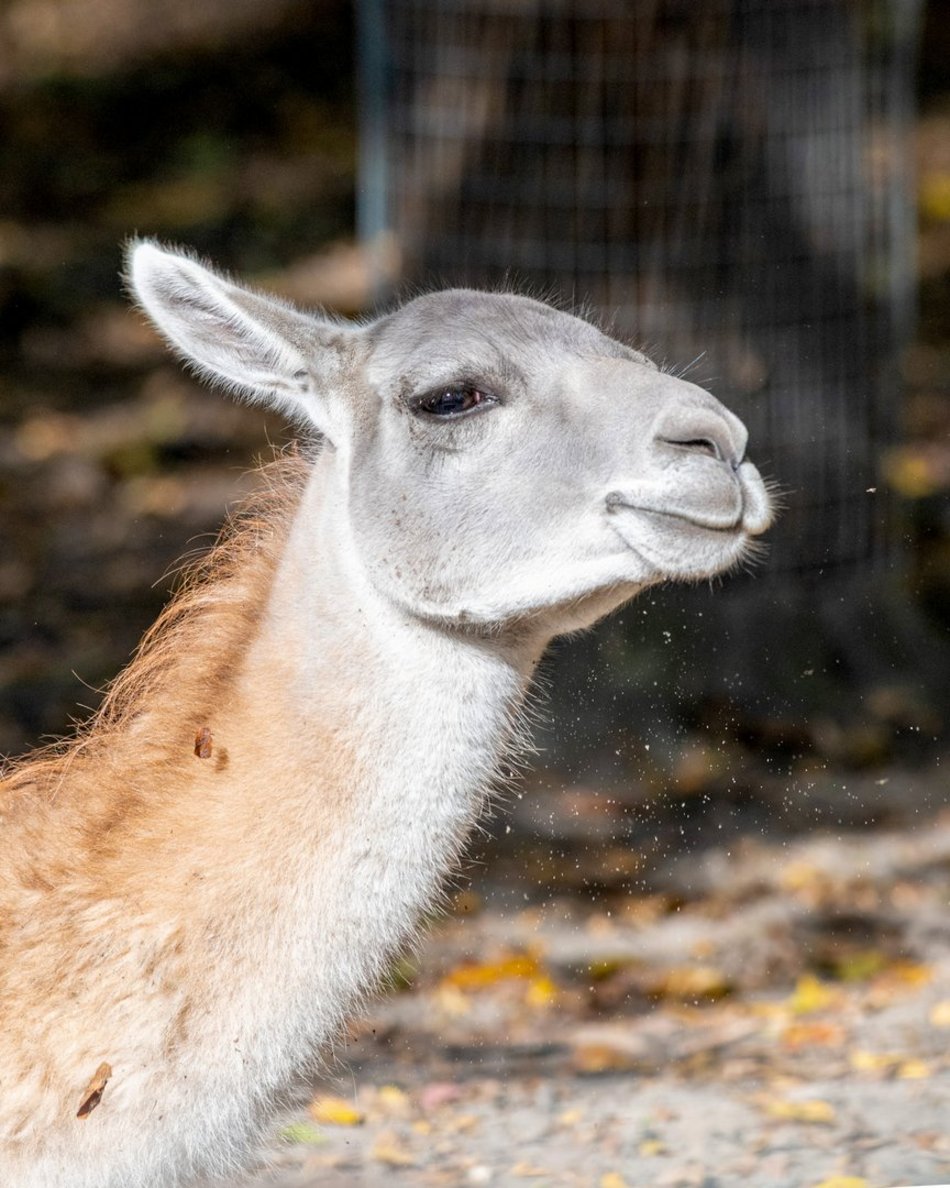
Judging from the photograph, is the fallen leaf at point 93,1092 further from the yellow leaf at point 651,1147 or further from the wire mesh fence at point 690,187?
the wire mesh fence at point 690,187

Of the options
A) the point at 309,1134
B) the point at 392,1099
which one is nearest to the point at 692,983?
the point at 392,1099

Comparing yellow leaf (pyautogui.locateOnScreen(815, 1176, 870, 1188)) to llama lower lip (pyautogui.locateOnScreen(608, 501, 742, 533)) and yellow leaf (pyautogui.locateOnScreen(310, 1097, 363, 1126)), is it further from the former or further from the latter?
llama lower lip (pyautogui.locateOnScreen(608, 501, 742, 533))

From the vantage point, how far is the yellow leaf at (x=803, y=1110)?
5918mm

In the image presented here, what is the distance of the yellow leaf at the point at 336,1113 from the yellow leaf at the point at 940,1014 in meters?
2.27

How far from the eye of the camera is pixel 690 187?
952cm

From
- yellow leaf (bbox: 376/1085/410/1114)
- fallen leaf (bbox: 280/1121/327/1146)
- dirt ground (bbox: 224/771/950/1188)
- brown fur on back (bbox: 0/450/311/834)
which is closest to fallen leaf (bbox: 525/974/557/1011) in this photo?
dirt ground (bbox: 224/771/950/1188)

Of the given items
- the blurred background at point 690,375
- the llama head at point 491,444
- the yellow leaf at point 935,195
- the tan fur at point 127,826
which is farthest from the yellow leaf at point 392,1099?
the yellow leaf at point 935,195

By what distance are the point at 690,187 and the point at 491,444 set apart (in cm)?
571

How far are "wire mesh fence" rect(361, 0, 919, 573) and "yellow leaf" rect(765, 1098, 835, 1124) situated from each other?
4.24 m

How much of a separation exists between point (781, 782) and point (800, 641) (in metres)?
1.26

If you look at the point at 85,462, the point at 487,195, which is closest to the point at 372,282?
the point at 487,195

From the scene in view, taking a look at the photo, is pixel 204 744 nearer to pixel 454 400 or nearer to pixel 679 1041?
pixel 454 400

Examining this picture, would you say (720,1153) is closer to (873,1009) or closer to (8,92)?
(873,1009)

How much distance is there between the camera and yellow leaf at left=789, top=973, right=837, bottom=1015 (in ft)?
22.8
